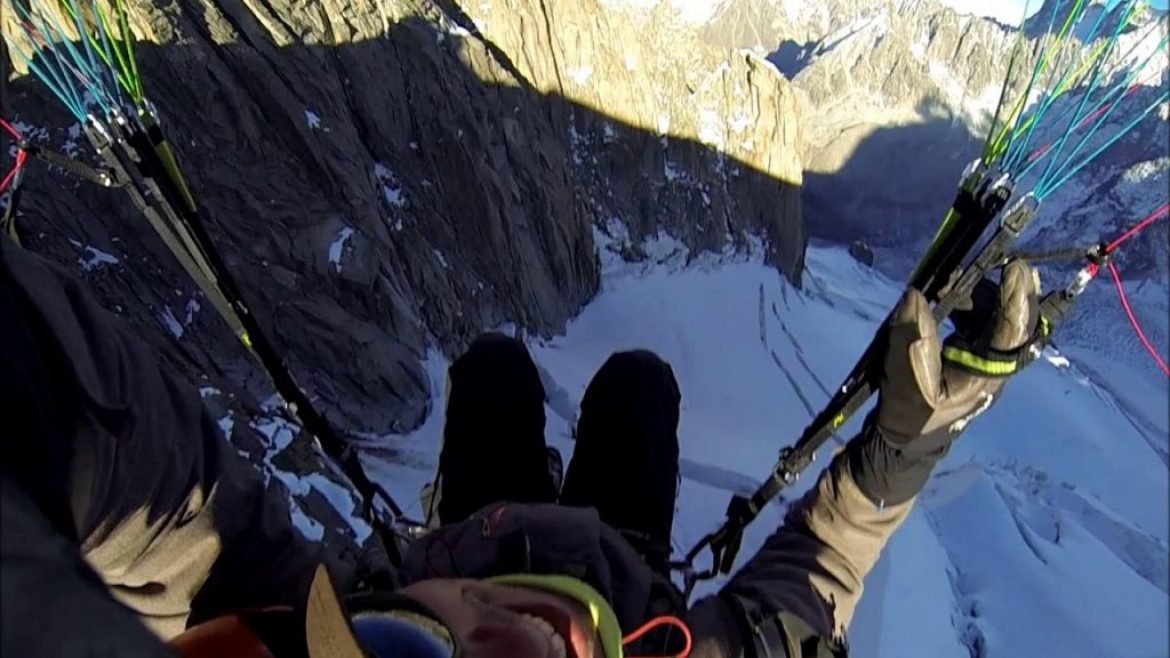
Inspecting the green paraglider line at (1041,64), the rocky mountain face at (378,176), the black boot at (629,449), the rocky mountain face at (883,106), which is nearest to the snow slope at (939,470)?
the green paraglider line at (1041,64)

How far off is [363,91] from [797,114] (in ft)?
28.2

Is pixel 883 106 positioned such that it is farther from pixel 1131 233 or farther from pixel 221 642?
pixel 221 642

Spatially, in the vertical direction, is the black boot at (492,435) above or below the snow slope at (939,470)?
above

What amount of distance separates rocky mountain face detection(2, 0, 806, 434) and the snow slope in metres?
0.56

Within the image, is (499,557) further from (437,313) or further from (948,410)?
(437,313)

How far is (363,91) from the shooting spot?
19.8 ft

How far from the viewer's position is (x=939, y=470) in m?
7.15

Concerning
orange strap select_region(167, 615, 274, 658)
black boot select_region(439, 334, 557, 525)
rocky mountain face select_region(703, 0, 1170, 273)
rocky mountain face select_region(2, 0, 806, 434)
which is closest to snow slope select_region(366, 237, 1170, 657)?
rocky mountain face select_region(2, 0, 806, 434)

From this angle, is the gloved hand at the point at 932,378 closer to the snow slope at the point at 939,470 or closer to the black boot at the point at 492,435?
the snow slope at the point at 939,470

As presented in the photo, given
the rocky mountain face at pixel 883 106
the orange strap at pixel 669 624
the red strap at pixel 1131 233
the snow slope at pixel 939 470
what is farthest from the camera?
the rocky mountain face at pixel 883 106

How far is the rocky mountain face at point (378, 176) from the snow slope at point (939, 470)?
565 millimetres

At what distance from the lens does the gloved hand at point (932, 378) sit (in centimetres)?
122

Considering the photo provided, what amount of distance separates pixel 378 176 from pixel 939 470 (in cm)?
554

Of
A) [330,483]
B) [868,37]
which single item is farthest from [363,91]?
[868,37]
